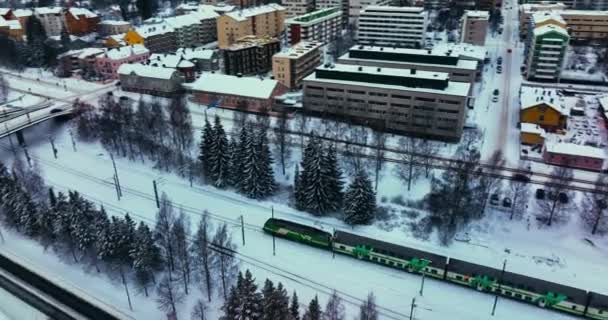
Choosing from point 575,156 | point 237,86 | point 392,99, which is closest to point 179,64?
point 237,86

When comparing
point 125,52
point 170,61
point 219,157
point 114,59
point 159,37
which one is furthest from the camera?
point 159,37

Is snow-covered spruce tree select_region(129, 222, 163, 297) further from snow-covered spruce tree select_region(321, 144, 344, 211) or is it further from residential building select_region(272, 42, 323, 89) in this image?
residential building select_region(272, 42, 323, 89)

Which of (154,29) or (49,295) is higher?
(154,29)

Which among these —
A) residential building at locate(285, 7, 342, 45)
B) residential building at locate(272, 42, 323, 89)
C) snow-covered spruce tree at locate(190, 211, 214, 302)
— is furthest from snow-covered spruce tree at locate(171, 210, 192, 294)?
residential building at locate(285, 7, 342, 45)

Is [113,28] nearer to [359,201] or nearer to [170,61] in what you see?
[170,61]

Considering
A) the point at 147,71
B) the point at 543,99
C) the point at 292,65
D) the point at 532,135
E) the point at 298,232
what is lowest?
the point at 298,232

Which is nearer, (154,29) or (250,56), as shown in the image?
(250,56)
